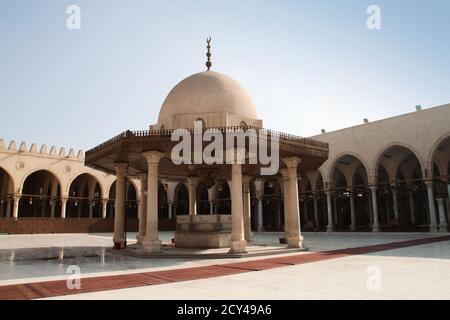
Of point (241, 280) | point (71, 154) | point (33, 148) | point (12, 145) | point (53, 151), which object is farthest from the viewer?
point (71, 154)

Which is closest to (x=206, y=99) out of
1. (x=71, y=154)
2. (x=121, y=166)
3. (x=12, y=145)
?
(x=121, y=166)

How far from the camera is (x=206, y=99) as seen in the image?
1731 cm

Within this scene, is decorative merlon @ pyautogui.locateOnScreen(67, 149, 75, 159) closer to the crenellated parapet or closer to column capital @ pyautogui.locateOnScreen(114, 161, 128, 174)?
the crenellated parapet

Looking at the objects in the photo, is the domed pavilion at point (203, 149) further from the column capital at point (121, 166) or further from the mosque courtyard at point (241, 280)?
the mosque courtyard at point (241, 280)

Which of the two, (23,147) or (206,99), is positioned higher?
(23,147)

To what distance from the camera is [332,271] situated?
9883mm

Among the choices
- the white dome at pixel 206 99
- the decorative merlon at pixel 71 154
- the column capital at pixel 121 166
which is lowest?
the column capital at pixel 121 166

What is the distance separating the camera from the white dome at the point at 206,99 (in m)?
17.2

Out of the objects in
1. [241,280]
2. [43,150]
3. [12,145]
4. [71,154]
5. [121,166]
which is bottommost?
[241,280]

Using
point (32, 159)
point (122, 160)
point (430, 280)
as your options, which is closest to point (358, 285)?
point (430, 280)

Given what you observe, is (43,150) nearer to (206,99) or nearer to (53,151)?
(53,151)

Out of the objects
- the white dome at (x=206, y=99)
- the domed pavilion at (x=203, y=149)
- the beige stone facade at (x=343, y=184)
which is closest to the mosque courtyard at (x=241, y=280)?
the domed pavilion at (x=203, y=149)

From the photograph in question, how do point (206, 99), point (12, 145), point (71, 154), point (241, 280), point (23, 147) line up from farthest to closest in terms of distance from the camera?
point (71, 154) < point (23, 147) < point (12, 145) < point (206, 99) < point (241, 280)

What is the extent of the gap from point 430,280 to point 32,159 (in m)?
39.9
